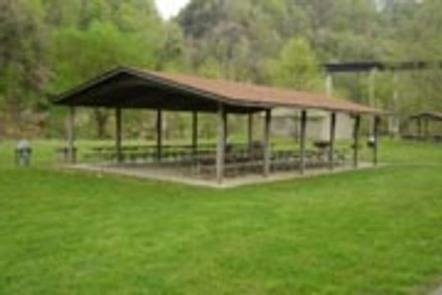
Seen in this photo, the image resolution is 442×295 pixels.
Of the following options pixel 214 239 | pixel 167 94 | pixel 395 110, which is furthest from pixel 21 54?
pixel 214 239

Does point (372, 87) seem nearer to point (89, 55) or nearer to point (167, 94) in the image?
point (89, 55)

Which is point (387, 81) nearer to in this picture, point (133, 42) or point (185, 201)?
point (133, 42)

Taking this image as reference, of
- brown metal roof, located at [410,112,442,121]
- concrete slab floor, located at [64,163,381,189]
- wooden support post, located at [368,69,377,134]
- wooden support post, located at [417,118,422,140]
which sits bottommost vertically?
concrete slab floor, located at [64,163,381,189]

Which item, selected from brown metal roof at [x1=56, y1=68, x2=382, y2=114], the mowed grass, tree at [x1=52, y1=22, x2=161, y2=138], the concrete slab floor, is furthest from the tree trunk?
the mowed grass

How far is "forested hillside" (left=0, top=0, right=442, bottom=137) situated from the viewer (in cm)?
4112

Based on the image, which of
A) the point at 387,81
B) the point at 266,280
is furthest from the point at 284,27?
the point at 266,280

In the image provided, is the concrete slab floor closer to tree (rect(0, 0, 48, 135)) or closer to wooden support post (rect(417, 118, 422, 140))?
tree (rect(0, 0, 48, 135))

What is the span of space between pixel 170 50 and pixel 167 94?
126 ft

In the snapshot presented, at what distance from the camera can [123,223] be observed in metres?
11.1

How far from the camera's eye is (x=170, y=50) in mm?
59062

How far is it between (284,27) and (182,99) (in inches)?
3190

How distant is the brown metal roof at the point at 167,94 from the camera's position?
17531 mm

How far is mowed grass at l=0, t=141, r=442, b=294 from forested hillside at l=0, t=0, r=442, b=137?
13989 mm

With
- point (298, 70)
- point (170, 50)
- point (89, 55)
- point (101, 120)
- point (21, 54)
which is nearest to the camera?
point (21, 54)
